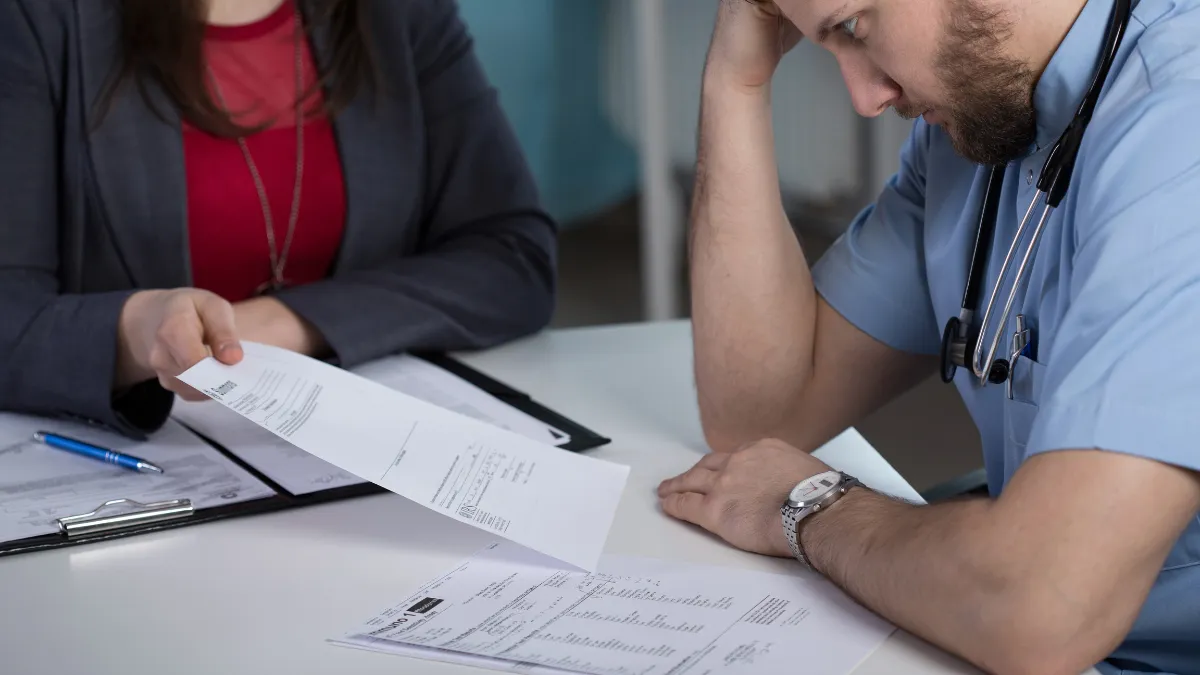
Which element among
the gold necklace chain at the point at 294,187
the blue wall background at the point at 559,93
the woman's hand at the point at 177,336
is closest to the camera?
the woman's hand at the point at 177,336

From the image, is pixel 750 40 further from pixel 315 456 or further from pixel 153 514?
pixel 153 514

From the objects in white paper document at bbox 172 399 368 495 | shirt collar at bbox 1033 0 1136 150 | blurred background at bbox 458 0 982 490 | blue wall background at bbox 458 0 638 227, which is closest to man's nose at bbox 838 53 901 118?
shirt collar at bbox 1033 0 1136 150

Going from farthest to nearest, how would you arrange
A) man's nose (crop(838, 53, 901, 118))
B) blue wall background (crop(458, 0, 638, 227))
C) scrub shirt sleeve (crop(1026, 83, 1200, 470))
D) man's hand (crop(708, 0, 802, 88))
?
blue wall background (crop(458, 0, 638, 227)) → man's hand (crop(708, 0, 802, 88)) → man's nose (crop(838, 53, 901, 118)) → scrub shirt sleeve (crop(1026, 83, 1200, 470))

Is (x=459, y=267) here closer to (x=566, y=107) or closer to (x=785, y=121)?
(x=566, y=107)

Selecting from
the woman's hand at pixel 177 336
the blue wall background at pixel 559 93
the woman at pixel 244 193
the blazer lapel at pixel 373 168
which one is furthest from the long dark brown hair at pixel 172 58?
the blue wall background at pixel 559 93

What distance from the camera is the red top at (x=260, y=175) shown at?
5.19 ft

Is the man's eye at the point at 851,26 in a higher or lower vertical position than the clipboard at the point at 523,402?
higher

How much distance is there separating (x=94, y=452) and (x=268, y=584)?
Answer: 12.9 inches

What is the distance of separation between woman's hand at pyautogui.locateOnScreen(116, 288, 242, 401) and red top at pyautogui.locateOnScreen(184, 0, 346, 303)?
12.6 inches

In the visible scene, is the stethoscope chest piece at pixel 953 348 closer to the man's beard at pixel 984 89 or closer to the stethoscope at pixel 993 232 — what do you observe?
the stethoscope at pixel 993 232

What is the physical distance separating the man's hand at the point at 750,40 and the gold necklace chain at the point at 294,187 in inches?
23.7

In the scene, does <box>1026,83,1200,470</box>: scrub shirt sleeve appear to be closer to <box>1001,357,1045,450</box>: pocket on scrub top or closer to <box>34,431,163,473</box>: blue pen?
<box>1001,357,1045,450</box>: pocket on scrub top

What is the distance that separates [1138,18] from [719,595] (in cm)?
52

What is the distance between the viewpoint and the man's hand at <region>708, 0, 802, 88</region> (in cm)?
129
